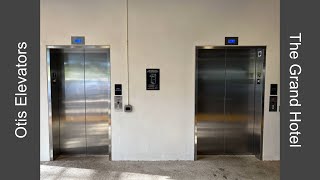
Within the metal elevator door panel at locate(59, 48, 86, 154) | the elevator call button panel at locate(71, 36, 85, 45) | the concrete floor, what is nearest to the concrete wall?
the elevator call button panel at locate(71, 36, 85, 45)

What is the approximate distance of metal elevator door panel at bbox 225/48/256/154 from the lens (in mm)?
4416

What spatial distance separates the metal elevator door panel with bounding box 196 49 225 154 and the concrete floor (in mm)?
321

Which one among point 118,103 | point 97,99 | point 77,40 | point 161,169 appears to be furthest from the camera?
point 97,99

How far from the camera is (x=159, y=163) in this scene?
13.5ft

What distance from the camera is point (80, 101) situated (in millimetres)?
4477

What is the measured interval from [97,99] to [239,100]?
2.70 m

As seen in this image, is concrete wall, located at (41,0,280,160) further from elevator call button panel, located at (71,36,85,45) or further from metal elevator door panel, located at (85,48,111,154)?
metal elevator door panel, located at (85,48,111,154)

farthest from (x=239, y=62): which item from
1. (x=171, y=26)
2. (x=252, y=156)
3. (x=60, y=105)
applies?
(x=60, y=105)

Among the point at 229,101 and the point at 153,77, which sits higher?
the point at 153,77

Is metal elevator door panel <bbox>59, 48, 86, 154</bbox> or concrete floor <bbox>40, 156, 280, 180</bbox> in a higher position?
metal elevator door panel <bbox>59, 48, 86, 154</bbox>

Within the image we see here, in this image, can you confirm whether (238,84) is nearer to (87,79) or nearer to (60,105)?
(87,79)

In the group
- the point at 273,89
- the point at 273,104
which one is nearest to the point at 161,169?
the point at 273,104

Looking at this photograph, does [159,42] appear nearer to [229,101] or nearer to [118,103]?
[118,103]

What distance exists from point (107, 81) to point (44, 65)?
1100mm
